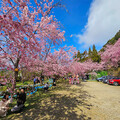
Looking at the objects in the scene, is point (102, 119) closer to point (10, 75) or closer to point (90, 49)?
point (10, 75)

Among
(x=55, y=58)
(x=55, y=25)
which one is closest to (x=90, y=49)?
(x=55, y=58)

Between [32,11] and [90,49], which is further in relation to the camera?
[90,49]

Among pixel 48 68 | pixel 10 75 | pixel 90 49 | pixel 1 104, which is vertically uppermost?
pixel 90 49

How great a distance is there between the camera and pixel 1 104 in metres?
3.88

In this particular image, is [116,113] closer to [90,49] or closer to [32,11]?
[32,11]

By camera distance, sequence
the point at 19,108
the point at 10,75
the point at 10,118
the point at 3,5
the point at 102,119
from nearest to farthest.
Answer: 1. the point at 3,5
2. the point at 102,119
3. the point at 10,118
4. the point at 19,108
5. the point at 10,75

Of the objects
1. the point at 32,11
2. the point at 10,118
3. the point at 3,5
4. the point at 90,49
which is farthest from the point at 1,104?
the point at 90,49

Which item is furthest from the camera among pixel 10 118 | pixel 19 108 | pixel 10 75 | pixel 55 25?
pixel 10 75

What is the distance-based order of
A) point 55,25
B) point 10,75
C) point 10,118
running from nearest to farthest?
1. point 10,118
2. point 55,25
3. point 10,75

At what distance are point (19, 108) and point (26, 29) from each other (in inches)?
166

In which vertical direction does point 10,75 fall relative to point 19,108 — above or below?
above

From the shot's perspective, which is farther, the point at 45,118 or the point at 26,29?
the point at 45,118

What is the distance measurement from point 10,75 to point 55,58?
6.42m

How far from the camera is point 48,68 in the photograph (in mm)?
9828
